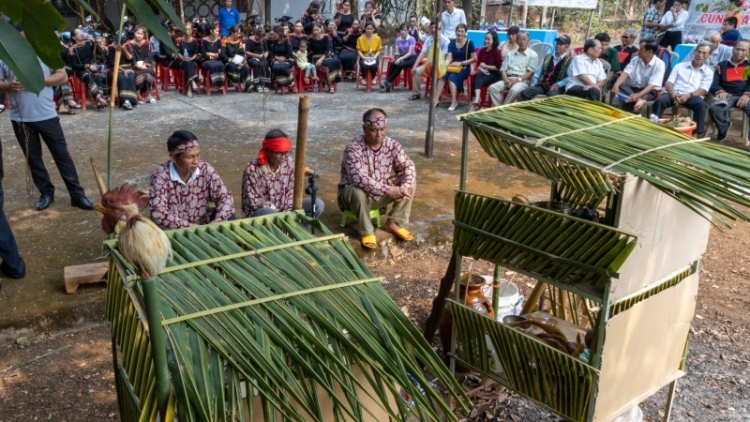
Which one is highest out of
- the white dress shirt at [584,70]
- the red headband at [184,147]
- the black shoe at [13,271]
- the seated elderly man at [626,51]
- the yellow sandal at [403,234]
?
the seated elderly man at [626,51]

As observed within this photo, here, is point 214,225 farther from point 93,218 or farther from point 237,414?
point 93,218

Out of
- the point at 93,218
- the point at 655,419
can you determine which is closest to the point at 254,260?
the point at 655,419

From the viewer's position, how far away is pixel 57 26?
1.40 m

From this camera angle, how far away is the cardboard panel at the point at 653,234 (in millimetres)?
2672

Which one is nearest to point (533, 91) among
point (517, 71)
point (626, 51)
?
point (517, 71)

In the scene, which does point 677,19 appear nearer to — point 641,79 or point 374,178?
point 641,79

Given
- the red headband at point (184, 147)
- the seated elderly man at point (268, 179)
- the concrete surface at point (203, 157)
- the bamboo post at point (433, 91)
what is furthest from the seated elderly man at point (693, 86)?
the red headband at point (184, 147)

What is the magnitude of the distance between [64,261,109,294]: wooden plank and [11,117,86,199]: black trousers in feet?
4.58

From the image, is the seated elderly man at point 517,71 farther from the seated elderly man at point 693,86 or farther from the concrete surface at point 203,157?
the seated elderly man at point 693,86

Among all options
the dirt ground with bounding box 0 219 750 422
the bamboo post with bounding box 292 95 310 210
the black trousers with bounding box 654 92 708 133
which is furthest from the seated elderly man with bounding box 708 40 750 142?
the bamboo post with bounding box 292 95 310 210

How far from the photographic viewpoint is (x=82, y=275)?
4.30 m

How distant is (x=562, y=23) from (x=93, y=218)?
1908cm

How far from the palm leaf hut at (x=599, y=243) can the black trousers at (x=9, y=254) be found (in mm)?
2935

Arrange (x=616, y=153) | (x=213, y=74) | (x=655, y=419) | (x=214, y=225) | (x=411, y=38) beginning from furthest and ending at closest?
(x=411, y=38)
(x=213, y=74)
(x=655, y=419)
(x=616, y=153)
(x=214, y=225)
